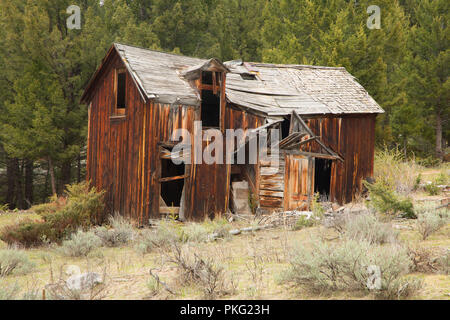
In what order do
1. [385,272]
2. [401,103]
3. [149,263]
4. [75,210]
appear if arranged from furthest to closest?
1. [401,103]
2. [75,210]
3. [149,263]
4. [385,272]

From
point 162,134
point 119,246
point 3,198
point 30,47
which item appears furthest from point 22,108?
point 119,246

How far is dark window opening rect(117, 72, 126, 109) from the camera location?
15.0m

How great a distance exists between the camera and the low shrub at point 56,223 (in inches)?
432

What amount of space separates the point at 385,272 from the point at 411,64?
2323 cm

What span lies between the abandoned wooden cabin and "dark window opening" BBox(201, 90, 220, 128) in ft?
0.13

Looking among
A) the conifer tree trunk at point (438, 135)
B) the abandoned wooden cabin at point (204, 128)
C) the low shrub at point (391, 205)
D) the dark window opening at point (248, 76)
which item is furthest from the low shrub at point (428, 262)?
the conifer tree trunk at point (438, 135)

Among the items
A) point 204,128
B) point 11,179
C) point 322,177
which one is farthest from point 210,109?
→ point 11,179

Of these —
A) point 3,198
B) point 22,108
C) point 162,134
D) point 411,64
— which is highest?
point 411,64

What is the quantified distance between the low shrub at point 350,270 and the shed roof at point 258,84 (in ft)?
27.4

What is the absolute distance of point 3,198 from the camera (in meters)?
25.2

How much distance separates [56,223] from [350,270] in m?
8.38

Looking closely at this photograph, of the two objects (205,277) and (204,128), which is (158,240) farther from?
(204,128)

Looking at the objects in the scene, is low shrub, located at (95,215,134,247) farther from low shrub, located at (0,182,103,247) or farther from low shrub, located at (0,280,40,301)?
low shrub, located at (0,280,40,301)
